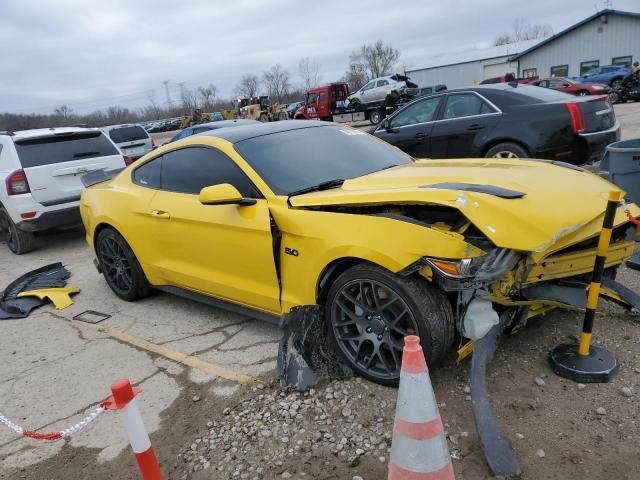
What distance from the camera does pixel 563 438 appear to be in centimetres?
254

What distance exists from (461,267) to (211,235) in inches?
78.2

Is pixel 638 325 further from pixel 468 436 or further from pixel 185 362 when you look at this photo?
pixel 185 362

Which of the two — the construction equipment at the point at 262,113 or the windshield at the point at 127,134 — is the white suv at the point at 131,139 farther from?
the construction equipment at the point at 262,113

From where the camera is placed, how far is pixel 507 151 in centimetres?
711

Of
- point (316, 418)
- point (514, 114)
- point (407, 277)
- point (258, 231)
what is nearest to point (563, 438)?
point (407, 277)

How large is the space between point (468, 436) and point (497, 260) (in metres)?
0.93

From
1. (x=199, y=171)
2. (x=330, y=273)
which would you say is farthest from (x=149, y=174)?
(x=330, y=273)

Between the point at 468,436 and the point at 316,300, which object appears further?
the point at 316,300

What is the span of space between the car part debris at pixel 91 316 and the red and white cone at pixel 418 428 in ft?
12.4

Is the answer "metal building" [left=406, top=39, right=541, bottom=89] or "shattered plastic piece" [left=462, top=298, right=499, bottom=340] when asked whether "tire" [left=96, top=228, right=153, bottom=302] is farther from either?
"metal building" [left=406, top=39, right=541, bottom=89]

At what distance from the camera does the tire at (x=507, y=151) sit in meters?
6.94

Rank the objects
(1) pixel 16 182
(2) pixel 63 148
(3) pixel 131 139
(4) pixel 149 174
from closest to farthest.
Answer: (4) pixel 149 174, (1) pixel 16 182, (2) pixel 63 148, (3) pixel 131 139

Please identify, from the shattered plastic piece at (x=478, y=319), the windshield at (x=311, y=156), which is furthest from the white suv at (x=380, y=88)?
the shattered plastic piece at (x=478, y=319)

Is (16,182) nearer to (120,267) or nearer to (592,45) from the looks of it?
(120,267)
